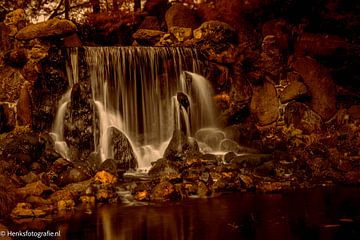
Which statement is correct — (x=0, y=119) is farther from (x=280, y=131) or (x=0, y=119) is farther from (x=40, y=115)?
(x=280, y=131)

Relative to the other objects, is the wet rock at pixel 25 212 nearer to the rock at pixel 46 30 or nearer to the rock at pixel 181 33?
the rock at pixel 46 30

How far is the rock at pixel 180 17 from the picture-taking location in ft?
70.7


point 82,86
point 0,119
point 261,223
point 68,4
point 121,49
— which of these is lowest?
point 261,223

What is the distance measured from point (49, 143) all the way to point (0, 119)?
1946 mm

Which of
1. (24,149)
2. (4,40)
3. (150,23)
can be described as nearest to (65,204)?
(24,149)

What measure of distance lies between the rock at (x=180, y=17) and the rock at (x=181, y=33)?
96 cm

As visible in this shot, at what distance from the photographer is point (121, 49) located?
17.8 metres

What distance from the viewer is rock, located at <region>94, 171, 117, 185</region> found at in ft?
41.2

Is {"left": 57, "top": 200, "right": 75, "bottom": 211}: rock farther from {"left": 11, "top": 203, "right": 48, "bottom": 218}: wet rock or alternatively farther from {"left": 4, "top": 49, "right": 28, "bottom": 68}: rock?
{"left": 4, "top": 49, "right": 28, "bottom": 68}: rock

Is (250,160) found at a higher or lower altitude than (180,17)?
lower

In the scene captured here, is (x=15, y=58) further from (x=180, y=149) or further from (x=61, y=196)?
(x=61, y=196)

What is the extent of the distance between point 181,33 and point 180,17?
1660 millimetres

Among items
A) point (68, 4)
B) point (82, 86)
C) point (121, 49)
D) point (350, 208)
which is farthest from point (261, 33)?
point (350, 208)

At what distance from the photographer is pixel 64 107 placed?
1662 cm
